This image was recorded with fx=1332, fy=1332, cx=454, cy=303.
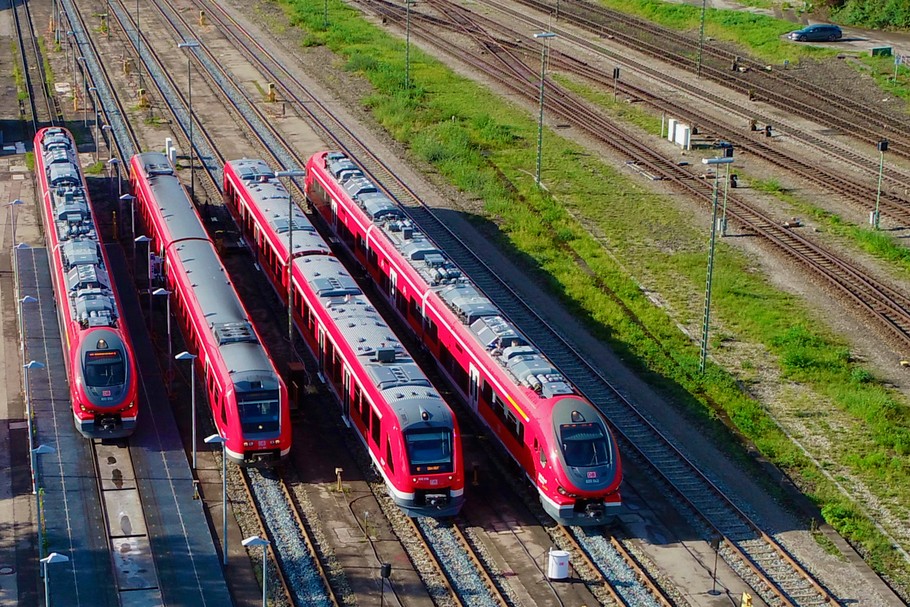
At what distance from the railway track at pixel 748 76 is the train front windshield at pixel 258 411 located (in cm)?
5197

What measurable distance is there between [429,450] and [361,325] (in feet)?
25.4

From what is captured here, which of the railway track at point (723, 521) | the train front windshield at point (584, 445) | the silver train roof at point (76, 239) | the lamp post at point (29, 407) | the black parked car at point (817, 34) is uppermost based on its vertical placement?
the silver train roof at point (76, 239)

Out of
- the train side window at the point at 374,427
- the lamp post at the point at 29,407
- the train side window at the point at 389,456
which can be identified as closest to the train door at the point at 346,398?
the train side window at the point at 374,427

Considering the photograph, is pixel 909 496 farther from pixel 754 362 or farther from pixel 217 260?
pixel 217 260

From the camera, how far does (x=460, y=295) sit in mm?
49594

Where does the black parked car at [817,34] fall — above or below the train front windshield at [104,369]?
above

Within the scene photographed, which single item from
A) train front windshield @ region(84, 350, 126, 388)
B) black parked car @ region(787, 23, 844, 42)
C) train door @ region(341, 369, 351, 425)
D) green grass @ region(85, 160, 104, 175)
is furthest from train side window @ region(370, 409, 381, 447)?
black parked car @ region(787, 23, 844, 42)

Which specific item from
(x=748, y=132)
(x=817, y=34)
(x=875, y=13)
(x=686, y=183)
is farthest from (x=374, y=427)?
(x=875, y=13)

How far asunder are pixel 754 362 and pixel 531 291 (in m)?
11.4

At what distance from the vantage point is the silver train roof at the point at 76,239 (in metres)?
49.5

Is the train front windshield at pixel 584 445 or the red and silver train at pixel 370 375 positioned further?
the red and silver train at pixel 370 375

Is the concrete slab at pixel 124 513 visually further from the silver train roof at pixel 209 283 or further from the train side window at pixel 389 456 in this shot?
the train side window at pixel 389 456

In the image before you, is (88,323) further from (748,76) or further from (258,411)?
(748,76)

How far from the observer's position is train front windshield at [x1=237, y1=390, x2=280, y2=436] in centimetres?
4378
